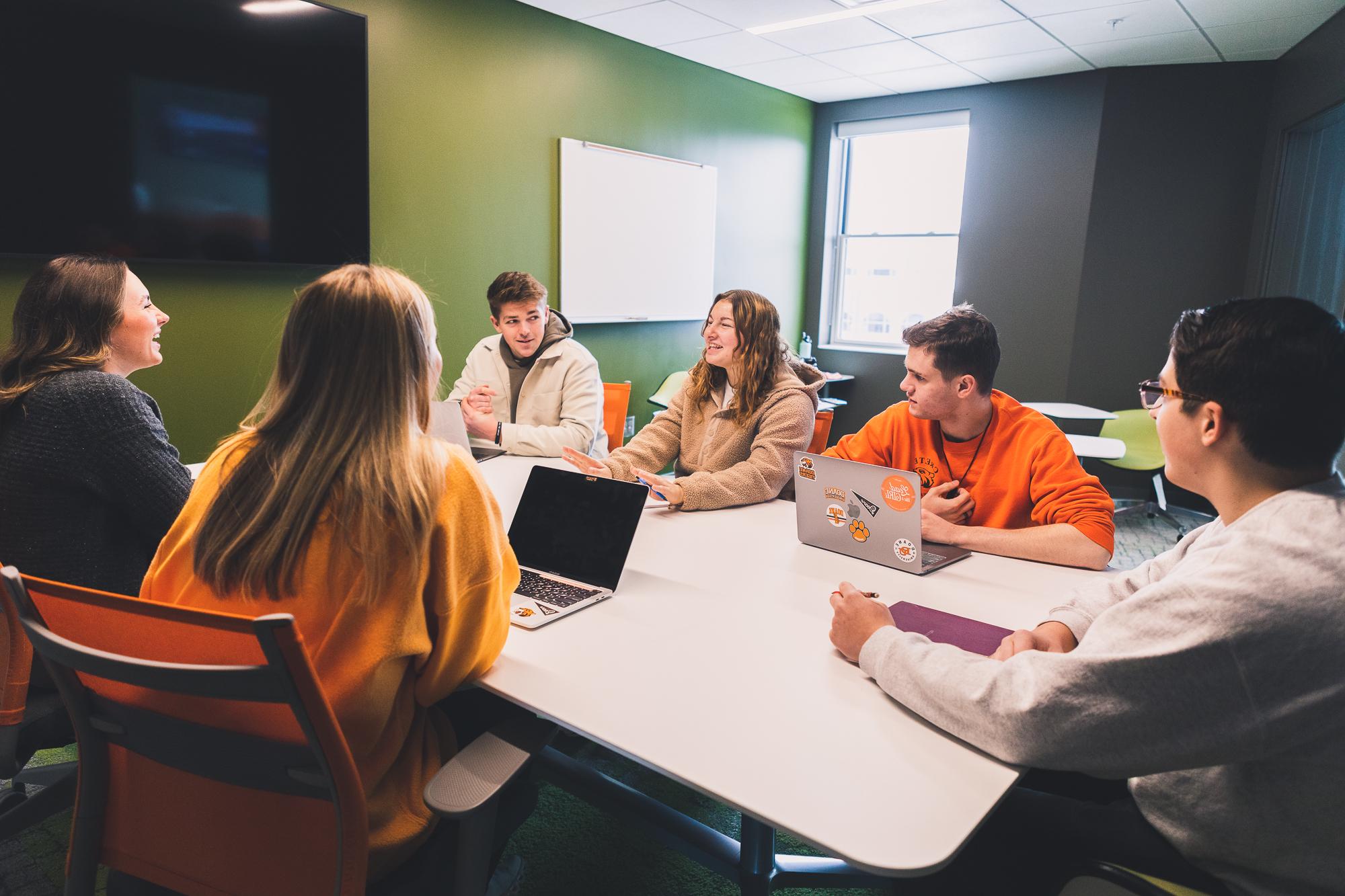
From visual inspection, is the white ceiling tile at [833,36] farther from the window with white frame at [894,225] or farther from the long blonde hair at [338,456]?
the long blonde hair at [338,456]

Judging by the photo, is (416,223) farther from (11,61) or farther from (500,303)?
(11,61)

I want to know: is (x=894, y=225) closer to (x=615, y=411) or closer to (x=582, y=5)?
(x=582, y=5)

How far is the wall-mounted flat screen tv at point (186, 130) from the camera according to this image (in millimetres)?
2699

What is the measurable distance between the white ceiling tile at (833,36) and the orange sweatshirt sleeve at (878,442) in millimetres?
2972

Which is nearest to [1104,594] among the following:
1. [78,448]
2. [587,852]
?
[587,852]

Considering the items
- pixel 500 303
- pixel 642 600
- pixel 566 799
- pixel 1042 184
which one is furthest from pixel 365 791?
pixel 1042 184

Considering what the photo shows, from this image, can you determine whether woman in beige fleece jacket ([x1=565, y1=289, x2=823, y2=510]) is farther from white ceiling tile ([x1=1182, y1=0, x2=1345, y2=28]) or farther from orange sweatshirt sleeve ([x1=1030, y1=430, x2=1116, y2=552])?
white ceiling tile ([x1=1182, y1=0, x2=1345, y2=28])

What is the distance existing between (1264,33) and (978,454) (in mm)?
3926

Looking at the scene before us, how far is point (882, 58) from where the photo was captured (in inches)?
199

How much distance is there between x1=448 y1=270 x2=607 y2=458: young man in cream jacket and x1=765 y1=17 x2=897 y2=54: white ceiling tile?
7.94 ft

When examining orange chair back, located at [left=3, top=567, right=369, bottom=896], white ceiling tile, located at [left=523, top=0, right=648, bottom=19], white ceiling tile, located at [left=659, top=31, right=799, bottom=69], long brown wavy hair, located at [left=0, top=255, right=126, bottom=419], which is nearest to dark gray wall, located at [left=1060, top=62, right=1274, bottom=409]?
white ceiling tile, located at [left=659, top=31, right=799, bottom=69]

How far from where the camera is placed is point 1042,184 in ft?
18.0

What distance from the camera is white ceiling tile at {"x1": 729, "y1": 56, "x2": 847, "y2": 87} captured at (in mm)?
5211

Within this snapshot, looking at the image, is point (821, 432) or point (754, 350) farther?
point (821, 432)
